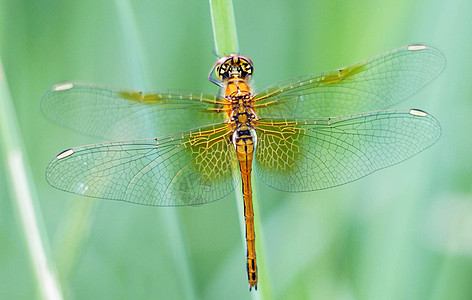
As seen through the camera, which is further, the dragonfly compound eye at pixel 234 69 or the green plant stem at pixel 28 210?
the dragonfly compound eye at pixel 234 69

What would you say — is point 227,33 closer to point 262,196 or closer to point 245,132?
point 245,132

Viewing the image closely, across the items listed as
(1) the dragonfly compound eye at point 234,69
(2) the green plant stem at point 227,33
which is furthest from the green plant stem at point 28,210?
(1) the dragonfly compound eye at point 234,69

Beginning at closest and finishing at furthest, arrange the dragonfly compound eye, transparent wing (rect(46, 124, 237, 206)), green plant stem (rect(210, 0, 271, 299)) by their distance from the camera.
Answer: green plant stem (rect(210, 0, 271, 299))
transparent wing (rect(46, 124, 237, 206))
the dragonfly compound eye

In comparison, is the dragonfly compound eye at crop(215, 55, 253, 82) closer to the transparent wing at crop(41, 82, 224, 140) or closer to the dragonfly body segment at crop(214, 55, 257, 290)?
the dragonfly body segment at crop(214, 55, 257, 290)

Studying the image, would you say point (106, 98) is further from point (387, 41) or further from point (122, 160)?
point (387, 41)

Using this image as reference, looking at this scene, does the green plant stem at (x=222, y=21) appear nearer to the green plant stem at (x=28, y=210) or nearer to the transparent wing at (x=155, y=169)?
the transparent wing at (x=155, y=169)

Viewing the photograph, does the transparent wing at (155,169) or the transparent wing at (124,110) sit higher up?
the transparent wing at (124,110)

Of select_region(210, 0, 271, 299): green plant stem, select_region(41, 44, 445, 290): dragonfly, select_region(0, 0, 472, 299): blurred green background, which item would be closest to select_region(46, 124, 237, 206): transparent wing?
select_region(41, 44, 445, 290): dragonfly

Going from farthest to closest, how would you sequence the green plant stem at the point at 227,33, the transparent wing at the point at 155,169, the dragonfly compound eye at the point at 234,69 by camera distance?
the dragonfly compound eye at the point at 234,69, the transparent wing at the point at 155,169, the green plant stem at the point at 227,33
